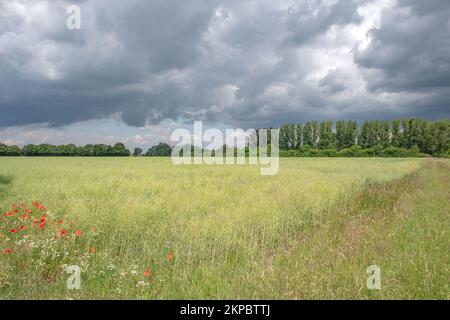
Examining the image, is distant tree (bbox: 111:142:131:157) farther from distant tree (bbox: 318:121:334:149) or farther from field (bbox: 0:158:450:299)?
field (bbox: 0:158:450:299)

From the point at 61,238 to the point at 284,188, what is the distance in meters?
9.51

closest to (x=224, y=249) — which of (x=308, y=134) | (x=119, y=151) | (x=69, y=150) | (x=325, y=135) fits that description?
(x=119, y=151)

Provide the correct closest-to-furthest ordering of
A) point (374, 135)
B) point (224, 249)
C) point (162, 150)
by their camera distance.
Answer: point (224, 249), point (162, 150), point (374, 135)

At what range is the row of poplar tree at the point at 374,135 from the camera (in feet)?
341

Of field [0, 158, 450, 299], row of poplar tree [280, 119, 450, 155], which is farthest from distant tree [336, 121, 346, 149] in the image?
field [0, 158, 450, 299]

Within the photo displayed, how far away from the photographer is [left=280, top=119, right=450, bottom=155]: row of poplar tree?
103812 millimetres

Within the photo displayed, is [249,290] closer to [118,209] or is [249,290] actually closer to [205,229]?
[205,229]

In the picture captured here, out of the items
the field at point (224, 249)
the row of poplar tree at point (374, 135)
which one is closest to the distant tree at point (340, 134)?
the row of poplar tree at point (374, 135)

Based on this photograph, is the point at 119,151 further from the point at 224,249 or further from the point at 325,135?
the point at 224,249

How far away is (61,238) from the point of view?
733 cm

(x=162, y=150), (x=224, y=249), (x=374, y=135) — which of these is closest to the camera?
(x=224, y=249)

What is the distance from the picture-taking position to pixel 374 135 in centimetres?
10969
